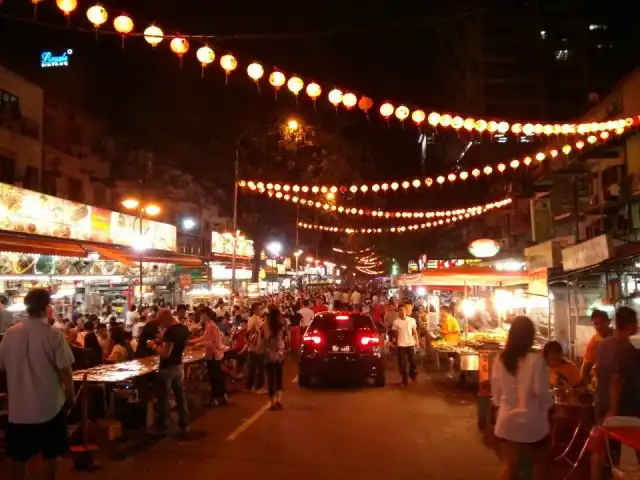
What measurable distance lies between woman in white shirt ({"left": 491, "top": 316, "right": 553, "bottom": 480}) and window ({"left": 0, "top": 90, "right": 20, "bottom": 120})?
69.1 feet

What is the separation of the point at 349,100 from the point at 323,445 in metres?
7.06

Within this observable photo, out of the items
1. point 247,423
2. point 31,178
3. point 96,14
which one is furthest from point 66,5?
point 31,178

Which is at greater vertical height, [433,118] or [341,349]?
[433,118]

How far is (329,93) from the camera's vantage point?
12852mm

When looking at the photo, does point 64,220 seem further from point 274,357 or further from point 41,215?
point 274,357

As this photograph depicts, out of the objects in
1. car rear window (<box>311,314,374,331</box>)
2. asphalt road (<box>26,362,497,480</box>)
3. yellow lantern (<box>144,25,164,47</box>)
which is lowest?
asphalt road (<box>26,362,497,480</box>)

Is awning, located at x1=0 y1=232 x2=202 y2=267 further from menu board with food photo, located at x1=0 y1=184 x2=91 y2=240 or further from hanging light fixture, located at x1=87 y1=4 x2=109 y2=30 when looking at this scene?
hanging light fixture, located at x1=87 y1=4 x2=109 y2=30

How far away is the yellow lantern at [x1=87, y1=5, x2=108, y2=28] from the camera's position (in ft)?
32.2

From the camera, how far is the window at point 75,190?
26.2m

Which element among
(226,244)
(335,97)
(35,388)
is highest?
(335,97)

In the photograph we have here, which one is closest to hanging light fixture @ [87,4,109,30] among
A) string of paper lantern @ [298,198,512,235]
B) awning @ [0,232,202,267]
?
awning @ [0,232,202,267]

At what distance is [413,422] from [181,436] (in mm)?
3844

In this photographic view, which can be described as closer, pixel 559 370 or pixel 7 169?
pixel 559 370

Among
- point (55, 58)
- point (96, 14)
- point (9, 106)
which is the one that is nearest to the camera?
point (96, 14)
